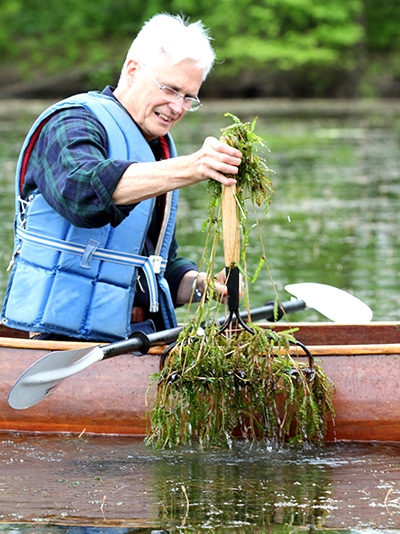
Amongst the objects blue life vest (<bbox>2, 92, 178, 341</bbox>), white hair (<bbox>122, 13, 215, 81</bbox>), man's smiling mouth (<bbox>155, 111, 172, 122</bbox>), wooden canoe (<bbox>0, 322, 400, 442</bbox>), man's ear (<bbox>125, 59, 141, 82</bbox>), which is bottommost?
wooden canoe (<bbox>0, 322, 400, 442</bbox>)

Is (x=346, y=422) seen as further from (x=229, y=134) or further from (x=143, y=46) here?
(x=143, y=46)

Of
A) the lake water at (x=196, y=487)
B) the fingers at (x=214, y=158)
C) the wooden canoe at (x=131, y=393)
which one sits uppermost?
the fingers at (x=214, y=158)

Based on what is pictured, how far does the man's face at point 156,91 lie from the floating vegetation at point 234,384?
48 centimetres

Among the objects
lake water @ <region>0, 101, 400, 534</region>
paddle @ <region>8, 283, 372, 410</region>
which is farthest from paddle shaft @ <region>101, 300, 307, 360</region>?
lake water @ <region>0, 101, 400, 534</region>

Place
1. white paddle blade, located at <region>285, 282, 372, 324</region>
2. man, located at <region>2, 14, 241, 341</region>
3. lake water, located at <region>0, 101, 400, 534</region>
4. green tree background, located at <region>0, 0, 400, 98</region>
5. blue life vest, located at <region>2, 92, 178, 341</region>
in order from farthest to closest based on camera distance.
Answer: green tree background, located at <region>0, 0, 400, 98</region>
white paddle blade, located at <region>285, 282, 372, 324</region>
blue life vest, located at <region>2, 92, 178, 341</region>
man, located at <region>2, 14, 241, 341</region>
lake water, located at <region>0, 101, 400, 534</region>

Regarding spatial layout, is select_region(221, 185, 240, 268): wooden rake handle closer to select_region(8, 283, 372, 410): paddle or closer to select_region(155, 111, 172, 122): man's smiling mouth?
select_region(8, 283, 372, 410): paddle

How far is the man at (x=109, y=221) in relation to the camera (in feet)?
15.3

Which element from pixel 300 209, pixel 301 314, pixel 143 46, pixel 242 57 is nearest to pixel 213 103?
pixel 242 57

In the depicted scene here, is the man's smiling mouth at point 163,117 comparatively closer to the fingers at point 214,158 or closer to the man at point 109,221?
the man at point 109,221

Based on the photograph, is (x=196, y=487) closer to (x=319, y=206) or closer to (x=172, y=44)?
(x=172, y=44)

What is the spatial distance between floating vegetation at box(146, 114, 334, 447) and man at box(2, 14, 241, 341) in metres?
0.21

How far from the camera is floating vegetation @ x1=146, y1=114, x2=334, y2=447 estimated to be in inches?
178

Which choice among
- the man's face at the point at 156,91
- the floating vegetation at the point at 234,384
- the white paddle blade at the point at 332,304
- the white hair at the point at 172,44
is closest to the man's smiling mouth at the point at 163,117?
the man's face at the point at 156,91

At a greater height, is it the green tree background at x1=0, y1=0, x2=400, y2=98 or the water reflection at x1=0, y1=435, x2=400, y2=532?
the green tree background at x1=0, y1=0, x2=400, y2=98
